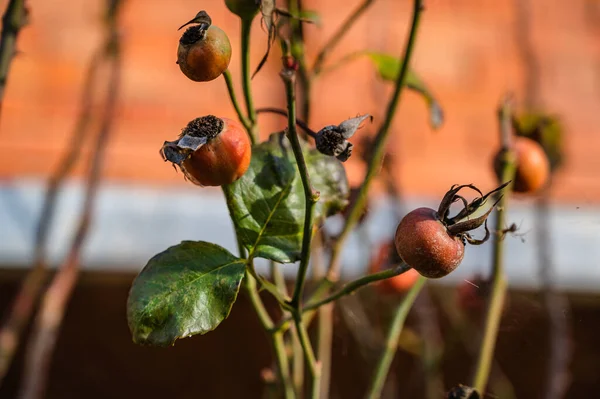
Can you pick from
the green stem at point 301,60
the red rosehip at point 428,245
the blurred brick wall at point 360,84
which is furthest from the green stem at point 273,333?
the blurred brick wall at point 360,84

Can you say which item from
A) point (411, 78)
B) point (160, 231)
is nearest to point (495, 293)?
point (411, 78)

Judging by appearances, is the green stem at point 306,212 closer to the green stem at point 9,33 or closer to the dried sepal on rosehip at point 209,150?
the dried sepal on rosehip at point 209,150

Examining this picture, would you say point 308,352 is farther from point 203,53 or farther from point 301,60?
point 301,60

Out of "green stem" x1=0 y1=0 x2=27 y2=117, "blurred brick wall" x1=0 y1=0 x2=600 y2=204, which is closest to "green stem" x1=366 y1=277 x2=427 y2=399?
"green stem" x1=0 y1=0 x2=27 y2=117

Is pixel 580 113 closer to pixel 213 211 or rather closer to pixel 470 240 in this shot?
pixel 213 211

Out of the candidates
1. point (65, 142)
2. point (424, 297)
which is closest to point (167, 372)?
point (424, 297)

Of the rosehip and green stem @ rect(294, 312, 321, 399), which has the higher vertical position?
the rosehip

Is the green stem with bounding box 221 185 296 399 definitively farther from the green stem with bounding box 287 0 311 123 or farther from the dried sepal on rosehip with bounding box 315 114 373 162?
the green stem with bounding box 287 0 311 123
